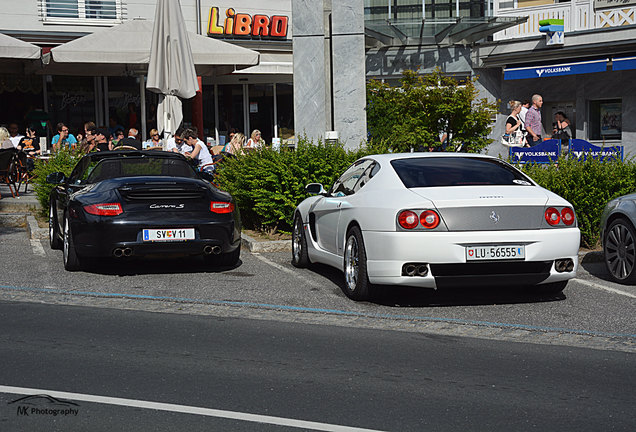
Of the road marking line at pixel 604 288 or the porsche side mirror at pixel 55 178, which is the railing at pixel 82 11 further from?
the road marking line at pixel 604 288

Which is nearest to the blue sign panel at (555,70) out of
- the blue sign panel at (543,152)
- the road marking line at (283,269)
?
the blue sign panel at (543,152)

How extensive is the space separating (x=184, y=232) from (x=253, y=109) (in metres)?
19.7

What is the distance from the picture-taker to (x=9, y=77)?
23984 mm

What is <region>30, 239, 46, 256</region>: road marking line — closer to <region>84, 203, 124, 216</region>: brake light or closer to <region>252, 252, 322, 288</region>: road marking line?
<region>84, 203, 124, 216</region>: brake light

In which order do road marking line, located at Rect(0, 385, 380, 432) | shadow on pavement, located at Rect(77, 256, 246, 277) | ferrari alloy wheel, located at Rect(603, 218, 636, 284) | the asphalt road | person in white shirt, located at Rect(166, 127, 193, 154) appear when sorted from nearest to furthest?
road marking line, located at Rect(0, 385, 380, 432) → the asphalt road → ferrari alloy wheel, located at Rect(603, 218, 636, 284) → shadow on pavement, located at Rect(77, 256, 246, 277) → person in white shirt, located at Rect(166, 127, 193, 154)

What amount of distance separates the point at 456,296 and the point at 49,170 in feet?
28.3

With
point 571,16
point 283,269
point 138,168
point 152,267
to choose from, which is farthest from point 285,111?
point 283,269

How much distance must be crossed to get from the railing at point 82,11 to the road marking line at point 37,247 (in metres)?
12.8

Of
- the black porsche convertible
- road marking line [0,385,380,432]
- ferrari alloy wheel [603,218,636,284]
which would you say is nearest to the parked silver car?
ferrari alloy wheel [603,218,636,284]

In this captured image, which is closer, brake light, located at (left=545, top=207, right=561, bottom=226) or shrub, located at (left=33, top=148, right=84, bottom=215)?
brake light, located at (left=545, top=207, right=561, bottom=226)

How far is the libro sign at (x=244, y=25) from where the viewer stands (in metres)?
26.2

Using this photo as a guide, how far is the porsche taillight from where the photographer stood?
7.67 metres

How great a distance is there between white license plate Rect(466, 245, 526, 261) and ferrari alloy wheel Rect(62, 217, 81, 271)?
4.51 m

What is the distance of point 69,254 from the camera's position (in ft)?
33.0
